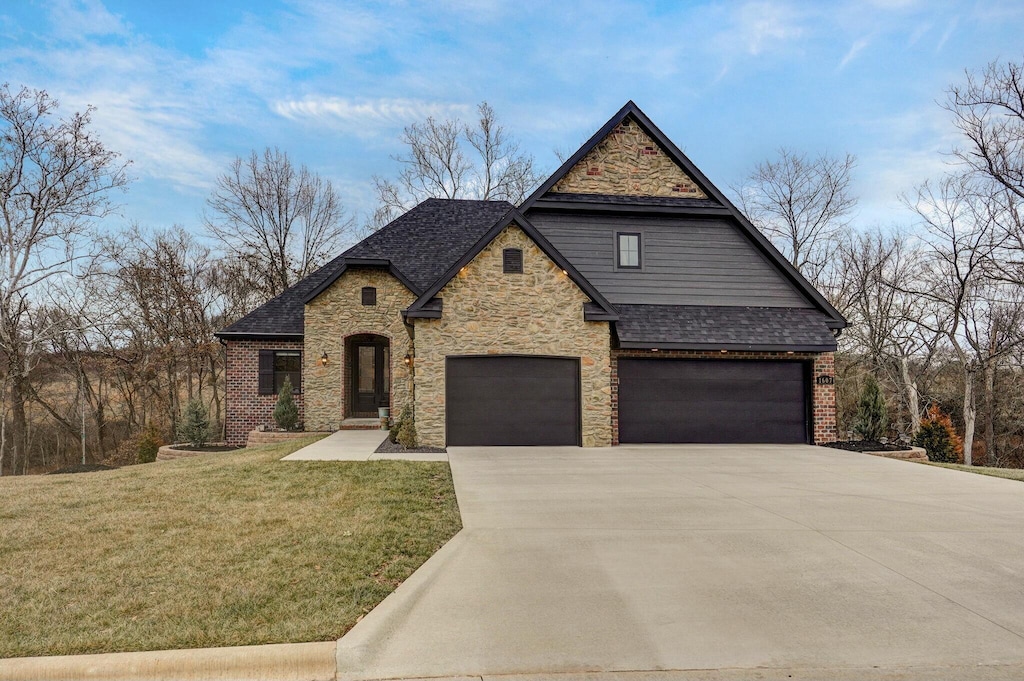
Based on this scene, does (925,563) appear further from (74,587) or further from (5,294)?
(5,294)

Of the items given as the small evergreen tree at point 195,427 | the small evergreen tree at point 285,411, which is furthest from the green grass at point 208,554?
the small evergreen tree at point 195,427

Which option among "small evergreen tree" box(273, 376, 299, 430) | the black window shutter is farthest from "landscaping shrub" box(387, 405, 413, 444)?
the black window shutter

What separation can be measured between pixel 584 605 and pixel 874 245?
2845cm

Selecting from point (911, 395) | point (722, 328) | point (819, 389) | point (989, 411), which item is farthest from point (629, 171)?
point (989, 411)

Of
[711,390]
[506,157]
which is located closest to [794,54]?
[711,390]

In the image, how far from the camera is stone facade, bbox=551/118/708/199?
622 inches

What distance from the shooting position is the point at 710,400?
588 inches

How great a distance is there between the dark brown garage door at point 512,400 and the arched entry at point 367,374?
17.1ft

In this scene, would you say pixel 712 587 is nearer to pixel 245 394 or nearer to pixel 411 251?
pixel 411 251

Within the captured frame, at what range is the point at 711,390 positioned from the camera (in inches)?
588

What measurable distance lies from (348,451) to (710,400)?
8.42 meters

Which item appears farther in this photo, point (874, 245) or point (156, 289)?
point (874, 245)

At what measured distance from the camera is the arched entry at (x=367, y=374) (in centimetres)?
1922

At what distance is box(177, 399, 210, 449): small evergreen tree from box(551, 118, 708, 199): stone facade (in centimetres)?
1218
